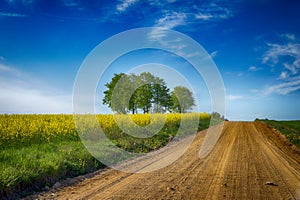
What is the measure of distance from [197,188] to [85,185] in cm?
281

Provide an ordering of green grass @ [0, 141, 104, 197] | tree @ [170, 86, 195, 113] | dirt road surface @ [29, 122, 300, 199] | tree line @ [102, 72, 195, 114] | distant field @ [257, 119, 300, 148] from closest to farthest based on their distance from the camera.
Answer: dirt road surface @ [29, 122, 300, 199]
green grass @ [0, 141, 104, 197]
distant field @ [257, 119, 300, 148]
tree line @ [102, 72, 195, 114]
tree @ [170, 86, 195, 113]

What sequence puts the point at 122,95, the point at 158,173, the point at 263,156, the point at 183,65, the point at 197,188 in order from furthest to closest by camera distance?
1. the point at 122,95
2. the point at 183,65
3. the point at 263,156
4. the point at 158,173
5. the point at 197,188

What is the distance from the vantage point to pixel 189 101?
73000 mm

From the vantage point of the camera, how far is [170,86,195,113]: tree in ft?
232

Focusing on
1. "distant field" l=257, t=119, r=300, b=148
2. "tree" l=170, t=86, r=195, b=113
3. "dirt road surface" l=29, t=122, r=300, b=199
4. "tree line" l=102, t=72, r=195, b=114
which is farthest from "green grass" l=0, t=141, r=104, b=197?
"tree" l=170, t=86, r=195, b=113

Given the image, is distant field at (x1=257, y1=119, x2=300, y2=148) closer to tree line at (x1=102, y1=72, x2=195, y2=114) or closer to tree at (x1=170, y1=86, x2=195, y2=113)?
tree line at (x1=102, y1=72, x2=195, y2=114)

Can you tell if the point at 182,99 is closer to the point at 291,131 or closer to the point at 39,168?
the point at 291,131

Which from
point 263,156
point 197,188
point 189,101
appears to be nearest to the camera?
point 197,188

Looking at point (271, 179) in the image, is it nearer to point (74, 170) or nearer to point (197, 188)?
point (197, 188)

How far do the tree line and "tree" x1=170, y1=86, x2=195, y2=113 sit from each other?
5506mm

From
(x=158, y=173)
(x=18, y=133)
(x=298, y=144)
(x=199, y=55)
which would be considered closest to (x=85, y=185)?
(x=158, y=173)

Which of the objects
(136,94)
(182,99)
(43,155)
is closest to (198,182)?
(43,155)

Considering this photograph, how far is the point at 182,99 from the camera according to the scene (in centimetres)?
6988

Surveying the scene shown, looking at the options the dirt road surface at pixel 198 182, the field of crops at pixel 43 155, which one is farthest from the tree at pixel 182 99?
the dirt road surface at pixel 198 182
